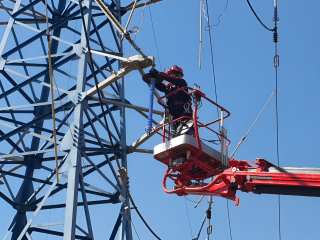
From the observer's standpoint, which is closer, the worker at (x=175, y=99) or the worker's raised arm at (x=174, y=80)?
the worker at (x=175, y=99)

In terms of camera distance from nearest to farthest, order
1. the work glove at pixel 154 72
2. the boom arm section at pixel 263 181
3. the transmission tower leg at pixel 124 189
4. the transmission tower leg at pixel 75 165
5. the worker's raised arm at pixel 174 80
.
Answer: the boom arm section at pixel 263 181, the transmission tower leg at pixel 75 165, the work glove at pixel 154 72, the worker's raised arm at pixel 174 80, the transmission tower leg at pixel 124 189

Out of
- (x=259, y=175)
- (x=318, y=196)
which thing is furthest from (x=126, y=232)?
(x=318, y=196)

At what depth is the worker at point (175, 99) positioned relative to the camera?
14.2 m

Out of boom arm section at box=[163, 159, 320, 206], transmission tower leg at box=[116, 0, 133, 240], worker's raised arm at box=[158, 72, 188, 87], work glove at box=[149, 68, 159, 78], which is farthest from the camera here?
transmission tower leg at box=[116, 0, 133, 240]

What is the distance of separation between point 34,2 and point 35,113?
12.1ft

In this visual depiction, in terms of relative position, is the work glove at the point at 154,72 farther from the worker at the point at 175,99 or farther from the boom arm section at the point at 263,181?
the boom arm section at the point at 263,181

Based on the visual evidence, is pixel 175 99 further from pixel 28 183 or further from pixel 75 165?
pixel 28 183

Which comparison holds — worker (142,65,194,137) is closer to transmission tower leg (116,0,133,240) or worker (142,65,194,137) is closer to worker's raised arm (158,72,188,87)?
worker's raised arm (158,72,188,87)

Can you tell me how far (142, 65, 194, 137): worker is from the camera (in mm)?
14242

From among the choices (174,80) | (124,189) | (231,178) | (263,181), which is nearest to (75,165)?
(124,189)

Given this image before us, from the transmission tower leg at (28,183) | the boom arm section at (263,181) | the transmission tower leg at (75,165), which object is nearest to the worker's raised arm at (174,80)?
the boom arm section at (263,181)

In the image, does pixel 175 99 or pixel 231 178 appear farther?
pixel 175 99

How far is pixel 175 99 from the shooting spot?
14781mm

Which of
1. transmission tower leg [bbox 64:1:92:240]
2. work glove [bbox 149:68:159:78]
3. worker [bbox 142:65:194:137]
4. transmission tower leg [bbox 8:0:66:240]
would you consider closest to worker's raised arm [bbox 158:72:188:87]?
worker [bbox 142:65:194:137]
